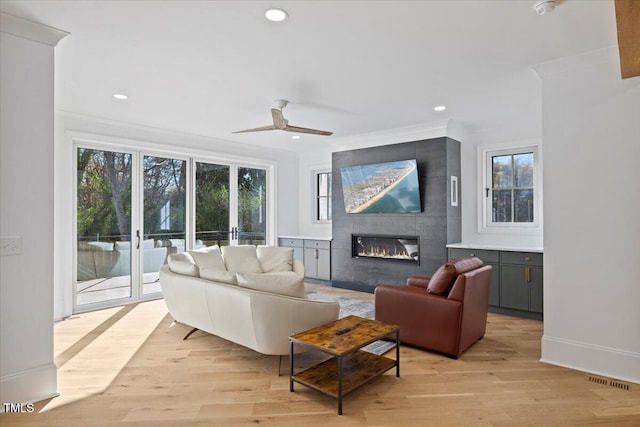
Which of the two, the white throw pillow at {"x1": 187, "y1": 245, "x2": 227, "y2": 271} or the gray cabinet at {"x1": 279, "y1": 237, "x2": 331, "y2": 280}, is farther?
the gray cabinet at {"x1": 279, "y1": 237, "x2": 331, "y2": 280}

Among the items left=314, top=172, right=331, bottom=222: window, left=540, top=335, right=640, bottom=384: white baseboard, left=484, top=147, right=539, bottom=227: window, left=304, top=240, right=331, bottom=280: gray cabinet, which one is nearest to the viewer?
left=540, top=335, right=640, bottom=384: white baseboard

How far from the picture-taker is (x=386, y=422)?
2.26 meters

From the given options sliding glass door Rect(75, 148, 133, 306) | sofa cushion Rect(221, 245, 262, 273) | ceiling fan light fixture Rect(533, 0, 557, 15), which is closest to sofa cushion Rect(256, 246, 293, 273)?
sofa cushion Rect(221, 245, 262, 273)

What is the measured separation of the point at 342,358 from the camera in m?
2.41

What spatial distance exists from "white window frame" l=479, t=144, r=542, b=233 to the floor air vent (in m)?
2.40

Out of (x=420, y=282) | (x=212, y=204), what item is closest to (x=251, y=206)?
(x=212, y=204)

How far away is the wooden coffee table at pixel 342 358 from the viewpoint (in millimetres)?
2410

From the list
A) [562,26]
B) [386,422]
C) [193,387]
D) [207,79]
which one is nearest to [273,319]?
[193,387]

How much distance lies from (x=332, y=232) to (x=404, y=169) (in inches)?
72.0

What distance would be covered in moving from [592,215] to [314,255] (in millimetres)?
4532

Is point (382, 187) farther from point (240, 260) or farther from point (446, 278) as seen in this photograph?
point (446, 278)

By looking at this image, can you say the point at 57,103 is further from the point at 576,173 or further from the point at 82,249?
the point at 576,173

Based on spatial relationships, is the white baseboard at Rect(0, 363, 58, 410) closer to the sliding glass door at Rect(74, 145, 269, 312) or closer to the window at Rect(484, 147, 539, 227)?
the sliding glass door at Rect(74, 145, 269, 312)

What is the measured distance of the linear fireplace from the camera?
5.58m
